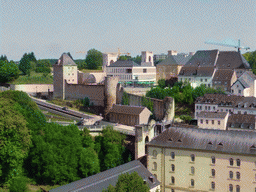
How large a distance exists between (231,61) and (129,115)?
1008 inches

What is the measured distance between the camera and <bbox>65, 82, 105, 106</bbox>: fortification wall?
217ft

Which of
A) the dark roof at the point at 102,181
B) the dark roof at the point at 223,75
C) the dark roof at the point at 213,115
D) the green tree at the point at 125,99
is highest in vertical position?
the dark roof at the point at 223,75

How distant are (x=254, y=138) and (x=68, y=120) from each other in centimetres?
2684

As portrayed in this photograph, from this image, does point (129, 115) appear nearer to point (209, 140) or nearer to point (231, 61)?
point (209, 140)

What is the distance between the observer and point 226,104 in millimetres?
59719

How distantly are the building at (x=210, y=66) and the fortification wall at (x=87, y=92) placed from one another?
50.1ft

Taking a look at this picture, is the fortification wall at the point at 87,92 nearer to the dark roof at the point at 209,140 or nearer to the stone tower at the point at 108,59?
the dark roof at the point at 209,140

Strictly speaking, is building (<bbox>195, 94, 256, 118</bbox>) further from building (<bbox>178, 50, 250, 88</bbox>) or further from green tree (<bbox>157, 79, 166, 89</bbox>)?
green tree (<bbox>157, 79, 166, 89</bbox>)

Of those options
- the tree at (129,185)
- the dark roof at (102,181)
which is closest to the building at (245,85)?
the dark roof at (102,181)

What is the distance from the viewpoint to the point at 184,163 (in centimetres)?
4194

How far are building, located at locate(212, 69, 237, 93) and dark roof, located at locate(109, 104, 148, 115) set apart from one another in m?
17.8

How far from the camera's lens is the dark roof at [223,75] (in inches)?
2709

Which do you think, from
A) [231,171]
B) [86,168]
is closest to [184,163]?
[231,171]

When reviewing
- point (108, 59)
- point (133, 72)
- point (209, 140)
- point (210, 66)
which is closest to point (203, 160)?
point (209, 140)
